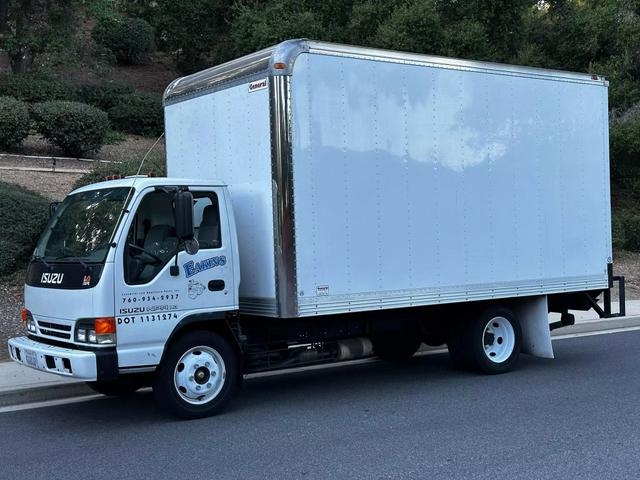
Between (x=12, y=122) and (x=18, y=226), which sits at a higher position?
(x=12, y=122)

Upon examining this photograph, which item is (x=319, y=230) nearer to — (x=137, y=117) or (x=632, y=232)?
(x=632, y=232)

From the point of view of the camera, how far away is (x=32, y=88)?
21.8 metres

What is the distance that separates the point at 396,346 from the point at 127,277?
4402mm

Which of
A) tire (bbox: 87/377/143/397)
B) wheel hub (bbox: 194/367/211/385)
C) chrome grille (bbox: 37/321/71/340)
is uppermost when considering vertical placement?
chrome grille (bbox: 37/321/71/340)

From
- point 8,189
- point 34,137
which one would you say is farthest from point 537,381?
point 34,137

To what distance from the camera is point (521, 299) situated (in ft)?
31.6

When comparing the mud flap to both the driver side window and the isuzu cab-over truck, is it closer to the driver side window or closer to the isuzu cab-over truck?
A: the isuzu cab-over truck

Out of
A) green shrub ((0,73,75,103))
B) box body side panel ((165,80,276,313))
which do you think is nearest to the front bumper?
box body side panel ((165,80,276,313))

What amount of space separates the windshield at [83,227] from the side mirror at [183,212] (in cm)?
59

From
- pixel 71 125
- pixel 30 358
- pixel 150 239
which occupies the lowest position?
pixel 30 358

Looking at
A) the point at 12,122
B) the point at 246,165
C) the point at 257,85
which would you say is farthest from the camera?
the point at 12,122

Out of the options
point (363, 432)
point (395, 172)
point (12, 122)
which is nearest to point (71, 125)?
point (12, 122)

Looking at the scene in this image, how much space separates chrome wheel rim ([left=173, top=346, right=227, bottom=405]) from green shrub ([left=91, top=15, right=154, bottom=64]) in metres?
24.7

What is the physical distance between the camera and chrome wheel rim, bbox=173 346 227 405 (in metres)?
7.15
